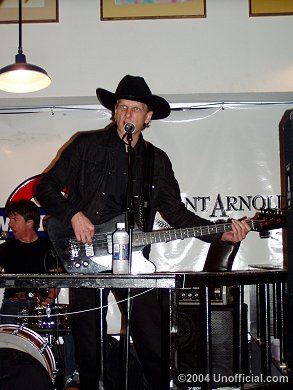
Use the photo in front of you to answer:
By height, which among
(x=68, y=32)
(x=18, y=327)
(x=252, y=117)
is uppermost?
(x=68, y=32)

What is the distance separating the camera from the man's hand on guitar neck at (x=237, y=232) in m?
3.36

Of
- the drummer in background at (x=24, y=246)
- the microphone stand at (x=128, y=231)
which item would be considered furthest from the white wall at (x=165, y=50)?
the microphone stand at (x=128, y=231)

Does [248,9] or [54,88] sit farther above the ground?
[248,9]

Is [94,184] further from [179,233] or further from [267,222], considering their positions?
[267,222]

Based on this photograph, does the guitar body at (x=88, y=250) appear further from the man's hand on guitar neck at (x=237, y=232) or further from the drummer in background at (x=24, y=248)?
the drummer in background at (x=24, y=248)

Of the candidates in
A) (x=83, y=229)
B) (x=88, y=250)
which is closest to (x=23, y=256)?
(x=88, y=250)

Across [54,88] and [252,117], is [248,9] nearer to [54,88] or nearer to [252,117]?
[252,117]

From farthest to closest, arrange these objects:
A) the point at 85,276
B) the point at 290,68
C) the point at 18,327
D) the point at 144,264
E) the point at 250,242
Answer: the point at 250,242 → the point at 290,68 → the point at 18,327 → the point at 144,264 → the point at 85,276

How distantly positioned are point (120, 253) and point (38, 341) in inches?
57.8

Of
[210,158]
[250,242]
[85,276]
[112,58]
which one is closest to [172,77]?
[112,58]

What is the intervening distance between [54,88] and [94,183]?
2.39 metres

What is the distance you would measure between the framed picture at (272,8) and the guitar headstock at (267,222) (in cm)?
264

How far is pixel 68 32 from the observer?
537 cm

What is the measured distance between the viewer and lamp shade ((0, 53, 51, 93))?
451cm
